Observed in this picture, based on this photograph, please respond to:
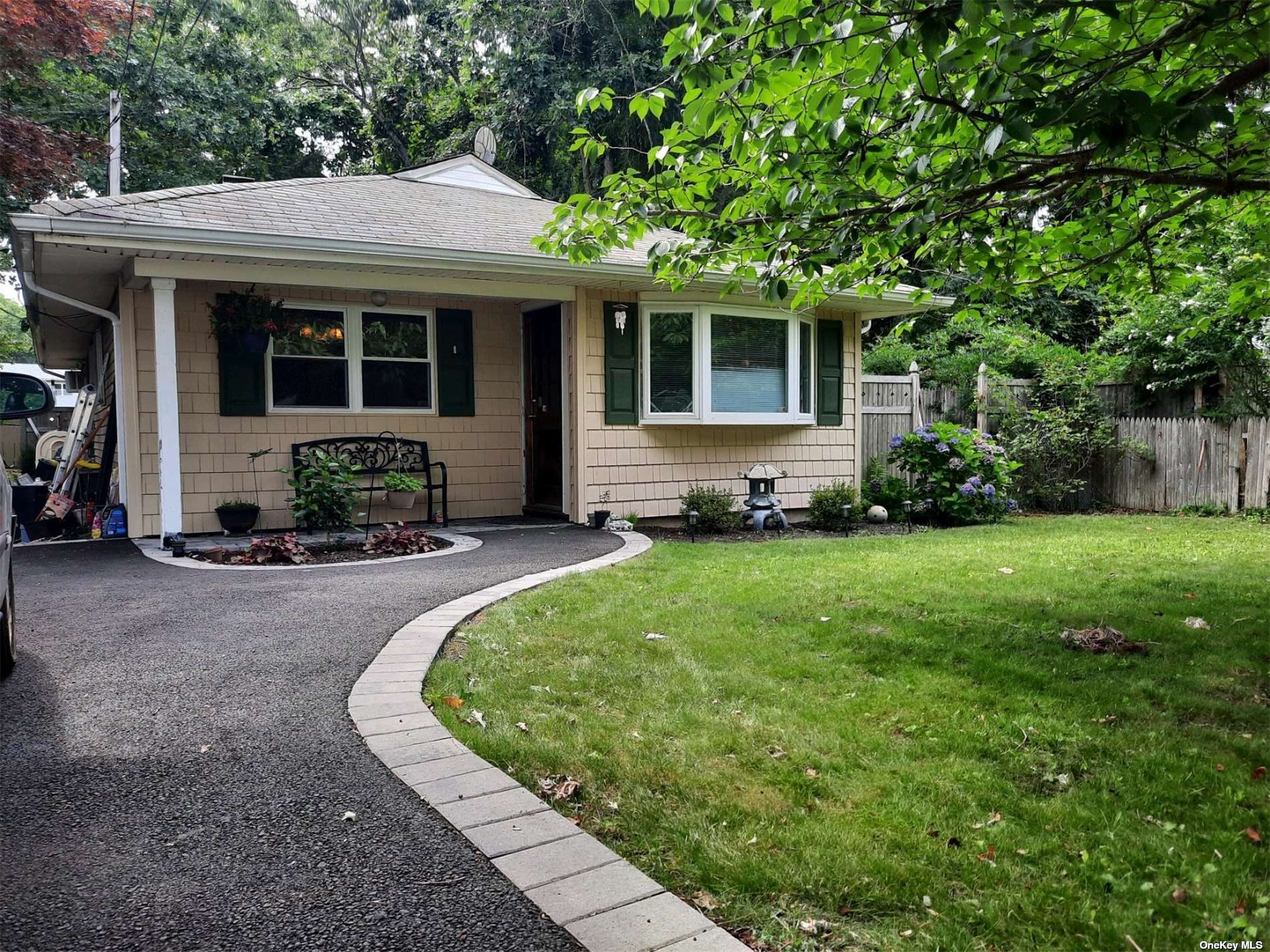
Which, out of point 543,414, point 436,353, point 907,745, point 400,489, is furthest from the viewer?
point 543,414

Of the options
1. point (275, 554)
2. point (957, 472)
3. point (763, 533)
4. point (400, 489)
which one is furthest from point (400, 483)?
point (957, 472)

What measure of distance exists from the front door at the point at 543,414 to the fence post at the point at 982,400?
5839mm

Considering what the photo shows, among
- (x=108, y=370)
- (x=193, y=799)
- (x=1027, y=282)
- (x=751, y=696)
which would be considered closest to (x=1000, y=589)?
(x=1027, y=282)

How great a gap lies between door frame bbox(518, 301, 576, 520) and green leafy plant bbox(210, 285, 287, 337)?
275 cm

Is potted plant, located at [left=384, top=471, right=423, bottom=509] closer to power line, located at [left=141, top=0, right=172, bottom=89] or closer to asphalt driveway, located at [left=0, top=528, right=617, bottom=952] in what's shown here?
asphalt driveway, located at [left=0, top=528, right=617, bottom=952]

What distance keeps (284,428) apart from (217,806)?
6.67 metres

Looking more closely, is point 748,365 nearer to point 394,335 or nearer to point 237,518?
point 394,335

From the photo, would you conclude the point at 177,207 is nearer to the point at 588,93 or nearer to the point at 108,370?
the point at 108,370

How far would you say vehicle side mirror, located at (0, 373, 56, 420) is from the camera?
11.8 meters

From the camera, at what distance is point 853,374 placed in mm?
10742

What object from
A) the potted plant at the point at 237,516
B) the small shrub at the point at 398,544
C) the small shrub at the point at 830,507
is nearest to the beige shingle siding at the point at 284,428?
the potted plant at the point at 237,516

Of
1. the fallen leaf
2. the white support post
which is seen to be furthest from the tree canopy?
the white support post

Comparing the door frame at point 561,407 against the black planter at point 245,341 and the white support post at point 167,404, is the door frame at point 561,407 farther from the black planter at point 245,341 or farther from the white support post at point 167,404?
the white support post at point 167,404

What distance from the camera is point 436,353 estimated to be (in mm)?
9336
